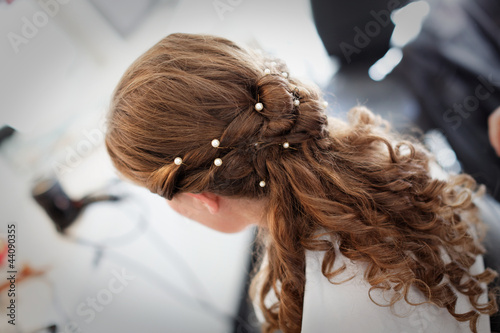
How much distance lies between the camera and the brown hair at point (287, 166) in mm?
663

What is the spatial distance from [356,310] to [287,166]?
350 millimetres

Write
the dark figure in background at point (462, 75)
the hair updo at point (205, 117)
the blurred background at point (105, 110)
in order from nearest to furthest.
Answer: the hair updo at point (205, 117) < the blurred background at point (105, 110) < the dark figure in background at point (462, 75)

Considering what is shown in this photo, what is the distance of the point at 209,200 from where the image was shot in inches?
29.7

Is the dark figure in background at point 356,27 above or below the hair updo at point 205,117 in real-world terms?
below

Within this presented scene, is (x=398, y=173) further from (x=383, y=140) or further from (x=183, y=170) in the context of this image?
(x=183, y=170)

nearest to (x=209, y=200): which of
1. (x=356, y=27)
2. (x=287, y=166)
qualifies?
(x=287, y=166)

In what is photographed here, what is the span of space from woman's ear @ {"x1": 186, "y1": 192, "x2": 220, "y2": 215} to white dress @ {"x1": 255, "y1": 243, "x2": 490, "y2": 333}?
0.81ft

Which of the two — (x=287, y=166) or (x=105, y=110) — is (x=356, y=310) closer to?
(x=287, y=166)

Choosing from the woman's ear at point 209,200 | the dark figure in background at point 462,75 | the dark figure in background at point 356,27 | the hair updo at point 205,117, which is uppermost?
the hair updo at point 205,117

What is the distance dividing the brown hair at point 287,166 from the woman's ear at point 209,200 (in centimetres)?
3

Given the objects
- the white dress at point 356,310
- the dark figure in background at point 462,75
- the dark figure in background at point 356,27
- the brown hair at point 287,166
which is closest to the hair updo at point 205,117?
the brown hair at point 287,166

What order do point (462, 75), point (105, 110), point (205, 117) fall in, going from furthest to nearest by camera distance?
point (462, 75)
point (105, 110)
point (205, 117)

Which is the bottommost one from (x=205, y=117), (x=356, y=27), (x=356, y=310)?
(x=356, y=310)

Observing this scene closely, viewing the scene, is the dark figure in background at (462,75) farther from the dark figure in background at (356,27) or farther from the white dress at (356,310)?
the white dress at (356,310)
